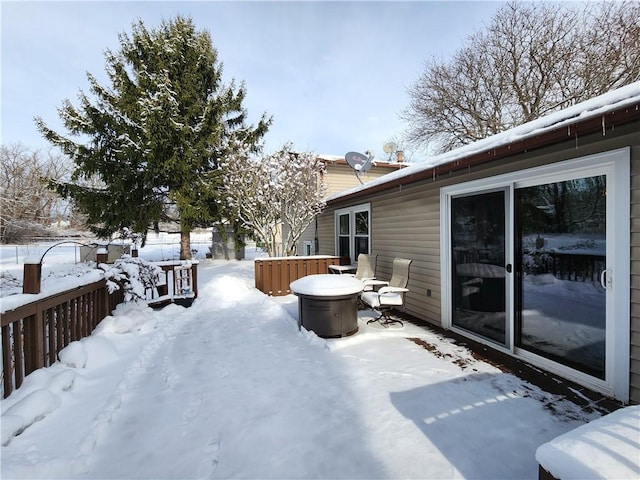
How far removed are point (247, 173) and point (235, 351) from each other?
616cm

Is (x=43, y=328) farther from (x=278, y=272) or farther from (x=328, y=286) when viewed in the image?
(x=278, y=272)

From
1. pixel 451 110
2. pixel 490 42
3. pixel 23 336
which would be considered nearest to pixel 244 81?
pixel 451 110

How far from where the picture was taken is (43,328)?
2.83 metres

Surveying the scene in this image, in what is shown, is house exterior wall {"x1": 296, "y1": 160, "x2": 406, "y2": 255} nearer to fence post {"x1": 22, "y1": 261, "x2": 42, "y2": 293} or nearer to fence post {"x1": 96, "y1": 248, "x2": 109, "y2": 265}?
fence post {"x1": 96, "y1": 248, "x2": 109, "y2": 265}

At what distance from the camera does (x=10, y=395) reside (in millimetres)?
2391

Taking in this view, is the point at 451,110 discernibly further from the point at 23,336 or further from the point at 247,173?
the point at 23,336

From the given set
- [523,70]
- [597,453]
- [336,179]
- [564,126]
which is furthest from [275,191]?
[523,70]

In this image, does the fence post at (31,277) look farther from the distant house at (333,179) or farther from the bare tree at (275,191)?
the distant house at (333,179)

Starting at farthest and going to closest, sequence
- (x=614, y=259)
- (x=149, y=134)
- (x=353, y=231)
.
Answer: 1. (x=149, y=134)
2. (x=353, y=231)
3. (x=614, y=259)

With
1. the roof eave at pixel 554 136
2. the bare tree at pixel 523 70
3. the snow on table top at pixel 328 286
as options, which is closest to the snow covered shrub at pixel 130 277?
the snow on table top at pixel 328 286

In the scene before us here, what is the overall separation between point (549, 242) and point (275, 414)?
3.14 meters

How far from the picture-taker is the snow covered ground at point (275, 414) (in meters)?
1.86

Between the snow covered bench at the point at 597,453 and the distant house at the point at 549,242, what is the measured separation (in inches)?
59.1

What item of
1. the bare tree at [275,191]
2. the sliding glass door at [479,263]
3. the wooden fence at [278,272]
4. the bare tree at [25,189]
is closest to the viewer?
the sliding glass door at [479,263]
